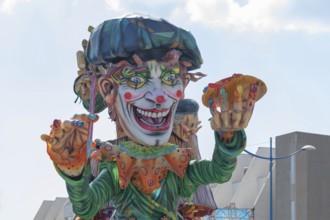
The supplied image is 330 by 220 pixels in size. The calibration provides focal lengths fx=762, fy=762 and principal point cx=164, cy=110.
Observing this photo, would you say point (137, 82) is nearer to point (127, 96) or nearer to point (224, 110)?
point (127, 96)

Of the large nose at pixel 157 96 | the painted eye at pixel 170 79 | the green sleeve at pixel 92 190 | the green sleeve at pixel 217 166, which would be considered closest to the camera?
the green sleeve at pixel 92 190

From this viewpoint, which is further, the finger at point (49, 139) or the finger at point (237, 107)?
the finger at point (237, 107)

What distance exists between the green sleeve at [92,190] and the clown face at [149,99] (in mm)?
308

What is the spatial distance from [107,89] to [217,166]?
0.96 meters

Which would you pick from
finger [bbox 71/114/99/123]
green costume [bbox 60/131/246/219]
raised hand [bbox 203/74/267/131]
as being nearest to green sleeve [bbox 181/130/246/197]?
green costume [bbox 60/131/246/219]

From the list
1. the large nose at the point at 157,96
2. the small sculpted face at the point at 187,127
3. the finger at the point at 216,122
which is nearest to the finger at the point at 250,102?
the finger at the point at 216,122

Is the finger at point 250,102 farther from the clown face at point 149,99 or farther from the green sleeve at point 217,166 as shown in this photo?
the clown face at point 149,99

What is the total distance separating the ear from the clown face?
3.2 inches

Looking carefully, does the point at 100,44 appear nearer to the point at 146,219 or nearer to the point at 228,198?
the point at 146,219

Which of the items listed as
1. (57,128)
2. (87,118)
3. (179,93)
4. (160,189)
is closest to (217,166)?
(160,189)

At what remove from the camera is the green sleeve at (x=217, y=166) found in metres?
4.79

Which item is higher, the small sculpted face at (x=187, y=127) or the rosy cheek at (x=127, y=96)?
the rosy cheek at (x=127, y=96)

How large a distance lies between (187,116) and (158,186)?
1070 mm

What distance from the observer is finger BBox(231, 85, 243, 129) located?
4.59m
